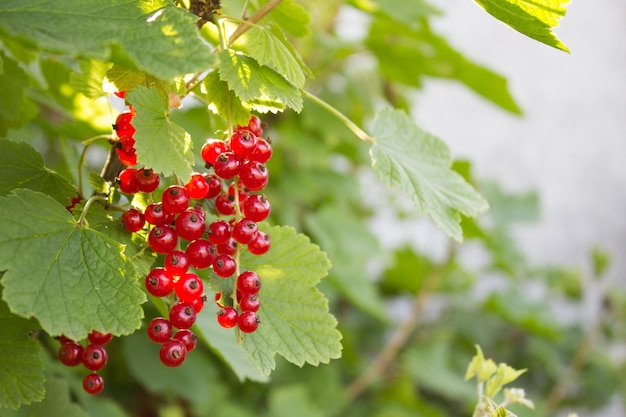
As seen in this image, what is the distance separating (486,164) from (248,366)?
80.1 inches

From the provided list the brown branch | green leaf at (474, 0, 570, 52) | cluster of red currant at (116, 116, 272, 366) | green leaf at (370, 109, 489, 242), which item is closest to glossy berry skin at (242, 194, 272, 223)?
cluster of red currant at (116, 116, 272, 366)

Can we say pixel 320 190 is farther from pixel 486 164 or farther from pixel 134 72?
pixel 486 164

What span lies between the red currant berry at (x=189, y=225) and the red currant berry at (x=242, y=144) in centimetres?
5

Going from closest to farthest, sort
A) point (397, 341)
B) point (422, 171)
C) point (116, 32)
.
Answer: point (116, 32) < point (422, 171) < point (397, 341)


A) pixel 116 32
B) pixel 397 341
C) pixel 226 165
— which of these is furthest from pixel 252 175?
pixel 397 341

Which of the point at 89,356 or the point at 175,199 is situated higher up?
the point at 175,199

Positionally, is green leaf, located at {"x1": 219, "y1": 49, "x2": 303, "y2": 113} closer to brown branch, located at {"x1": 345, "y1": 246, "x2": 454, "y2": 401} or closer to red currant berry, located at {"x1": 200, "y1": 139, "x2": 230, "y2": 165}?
red currant berry, located at {"x1": 200, "y1": 139, "x2": 230, "y2": 165}

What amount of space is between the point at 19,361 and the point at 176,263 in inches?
5.2

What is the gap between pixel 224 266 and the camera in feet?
1.49

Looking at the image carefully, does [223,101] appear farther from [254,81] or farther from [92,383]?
[92,383]

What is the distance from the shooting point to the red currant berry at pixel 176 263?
1.47ft

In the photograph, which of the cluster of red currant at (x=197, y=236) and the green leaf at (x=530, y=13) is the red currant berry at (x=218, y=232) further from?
the green leaf at (x=530, y=13)

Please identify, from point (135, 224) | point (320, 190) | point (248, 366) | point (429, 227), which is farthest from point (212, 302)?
point (429, 227)

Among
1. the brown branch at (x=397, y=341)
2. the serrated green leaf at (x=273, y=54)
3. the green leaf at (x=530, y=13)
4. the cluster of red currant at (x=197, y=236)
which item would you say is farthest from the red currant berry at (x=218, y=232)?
the brown branch at (x=397, y=341)
